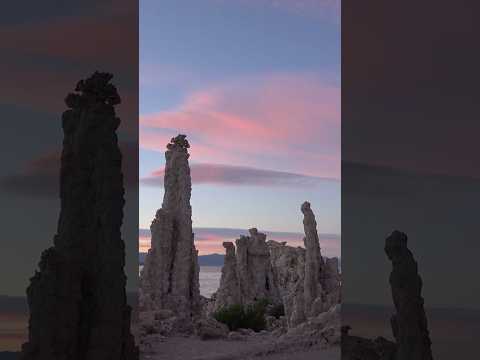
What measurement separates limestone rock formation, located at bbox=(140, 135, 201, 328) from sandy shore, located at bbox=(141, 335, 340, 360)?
355 cm

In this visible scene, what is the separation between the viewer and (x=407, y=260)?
15.1m

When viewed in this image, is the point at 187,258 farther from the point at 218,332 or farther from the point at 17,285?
the point at 17,285

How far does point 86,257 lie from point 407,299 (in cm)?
602

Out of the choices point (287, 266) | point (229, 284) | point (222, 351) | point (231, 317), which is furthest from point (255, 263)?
point (222, 351)

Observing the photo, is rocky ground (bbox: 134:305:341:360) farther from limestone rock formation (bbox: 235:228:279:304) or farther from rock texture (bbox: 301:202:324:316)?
limestone rock formation (bbox: 235:228:279:304)

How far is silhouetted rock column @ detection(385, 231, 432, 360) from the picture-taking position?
15.1 m

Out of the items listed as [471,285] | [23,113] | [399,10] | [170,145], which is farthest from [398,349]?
[170,145]

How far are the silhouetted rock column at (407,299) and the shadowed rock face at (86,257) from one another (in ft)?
16.5

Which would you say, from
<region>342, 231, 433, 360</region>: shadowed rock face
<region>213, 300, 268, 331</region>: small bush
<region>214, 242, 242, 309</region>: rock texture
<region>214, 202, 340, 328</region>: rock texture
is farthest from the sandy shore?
<region>214, 242, 242, 309</region>: rock texture

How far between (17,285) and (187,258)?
15.0 m

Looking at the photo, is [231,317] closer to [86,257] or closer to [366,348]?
[366,348]

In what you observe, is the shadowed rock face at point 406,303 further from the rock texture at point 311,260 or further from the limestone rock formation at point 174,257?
the rock texture at point 311,260

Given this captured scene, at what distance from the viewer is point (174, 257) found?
34.6 metres

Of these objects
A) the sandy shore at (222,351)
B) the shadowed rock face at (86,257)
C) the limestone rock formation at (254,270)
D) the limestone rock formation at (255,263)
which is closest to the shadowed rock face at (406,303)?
the shadowed rock face at (86,257)
